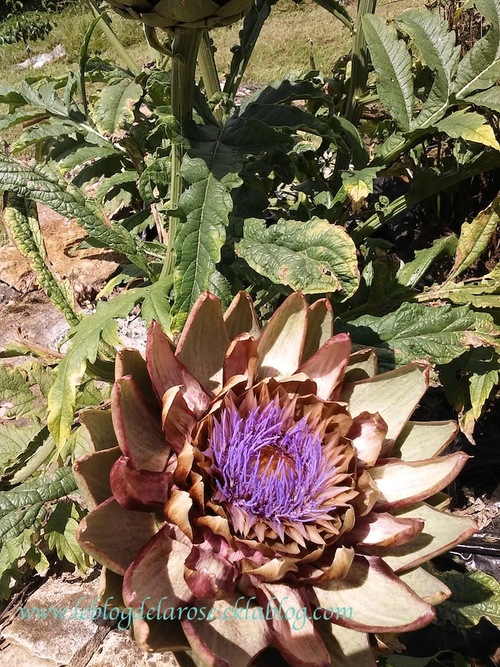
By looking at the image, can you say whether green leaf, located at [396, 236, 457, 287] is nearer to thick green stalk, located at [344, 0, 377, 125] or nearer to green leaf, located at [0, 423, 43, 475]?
thick green stalk, located at [344, 0, 377, 125]

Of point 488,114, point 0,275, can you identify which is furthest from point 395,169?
point 0,275

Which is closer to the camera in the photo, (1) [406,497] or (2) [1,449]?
(1) [406,497]

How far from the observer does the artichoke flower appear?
53 centimetres

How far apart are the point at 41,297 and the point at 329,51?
8.94ft

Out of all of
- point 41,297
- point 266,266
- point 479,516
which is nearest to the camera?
point 266,266

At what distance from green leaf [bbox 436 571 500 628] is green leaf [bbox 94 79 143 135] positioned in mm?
765

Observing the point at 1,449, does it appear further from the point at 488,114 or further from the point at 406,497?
the point at 488,114

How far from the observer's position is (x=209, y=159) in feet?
2.64

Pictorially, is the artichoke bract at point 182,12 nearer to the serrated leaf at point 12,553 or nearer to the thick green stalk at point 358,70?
the thick green stalk at point 358,70

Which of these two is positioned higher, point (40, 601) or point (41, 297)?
point (41, 297)

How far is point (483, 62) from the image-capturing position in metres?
0.93

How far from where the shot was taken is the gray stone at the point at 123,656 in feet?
2.78

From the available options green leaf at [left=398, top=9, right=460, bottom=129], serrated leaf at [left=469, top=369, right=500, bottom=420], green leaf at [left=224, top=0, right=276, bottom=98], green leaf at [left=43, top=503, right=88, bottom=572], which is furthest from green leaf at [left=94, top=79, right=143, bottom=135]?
serrated leaf at [left=469, top=369, right=500, bottom=420]

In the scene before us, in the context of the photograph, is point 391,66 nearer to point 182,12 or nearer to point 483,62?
point 483,62
